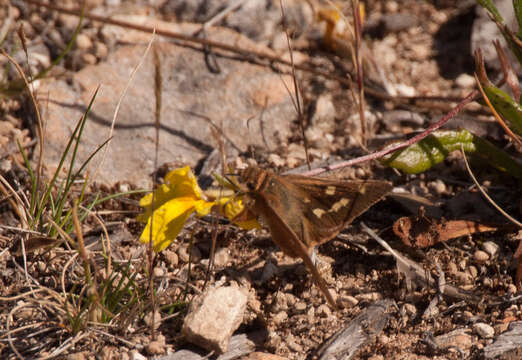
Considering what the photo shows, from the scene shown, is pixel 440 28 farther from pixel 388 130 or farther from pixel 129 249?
pixel 129 249

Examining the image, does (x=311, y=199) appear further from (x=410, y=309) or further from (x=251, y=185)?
(x=410, y=309)

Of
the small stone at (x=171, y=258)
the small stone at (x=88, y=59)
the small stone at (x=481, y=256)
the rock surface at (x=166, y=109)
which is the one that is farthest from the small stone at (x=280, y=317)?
the small stone at (x=88, y=59)

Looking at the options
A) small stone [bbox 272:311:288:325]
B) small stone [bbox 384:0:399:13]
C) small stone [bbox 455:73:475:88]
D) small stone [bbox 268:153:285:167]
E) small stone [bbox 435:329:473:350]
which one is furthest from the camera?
small stone [bbox 384:0:399:13]

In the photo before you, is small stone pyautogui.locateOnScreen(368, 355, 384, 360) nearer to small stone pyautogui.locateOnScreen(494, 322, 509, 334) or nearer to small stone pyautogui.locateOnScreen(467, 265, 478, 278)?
small stone pyautogui.locateOnScreen(494, 322, 509, 334)

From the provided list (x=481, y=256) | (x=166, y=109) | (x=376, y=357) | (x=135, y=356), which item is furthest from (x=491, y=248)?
(x=166, y=109)

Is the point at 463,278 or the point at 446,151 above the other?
the point at 446,151

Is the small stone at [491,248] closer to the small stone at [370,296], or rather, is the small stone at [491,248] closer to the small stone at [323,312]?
the small stone at [370,296]

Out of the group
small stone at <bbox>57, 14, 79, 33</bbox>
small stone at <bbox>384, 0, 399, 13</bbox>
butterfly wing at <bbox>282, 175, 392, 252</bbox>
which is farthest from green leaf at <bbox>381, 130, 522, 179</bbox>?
small stone at <bbox>57, 14, 79, 33</bbox>
